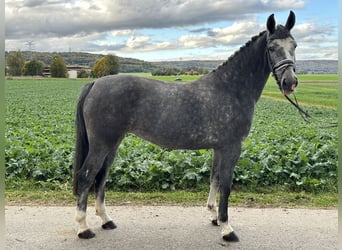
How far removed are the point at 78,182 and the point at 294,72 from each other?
2.85 meters

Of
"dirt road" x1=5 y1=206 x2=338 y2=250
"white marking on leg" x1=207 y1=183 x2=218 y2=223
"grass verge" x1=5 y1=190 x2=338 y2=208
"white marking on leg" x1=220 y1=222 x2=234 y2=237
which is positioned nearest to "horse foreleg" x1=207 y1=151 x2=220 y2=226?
"white marking on leg" x1=207 y1=183 x2=218 y2=223

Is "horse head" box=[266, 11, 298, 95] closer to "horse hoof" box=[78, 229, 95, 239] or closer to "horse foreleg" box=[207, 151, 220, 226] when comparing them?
"horse foreleg" box=[207, 151, 220, 226]

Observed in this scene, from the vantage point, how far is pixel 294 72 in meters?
3.91

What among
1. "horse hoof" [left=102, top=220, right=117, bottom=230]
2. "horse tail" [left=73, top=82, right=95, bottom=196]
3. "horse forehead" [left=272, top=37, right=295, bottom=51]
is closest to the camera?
"horse forehead" [left=272, top=37, right=295, bottom=51]

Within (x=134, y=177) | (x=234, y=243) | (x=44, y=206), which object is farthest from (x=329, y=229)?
(x=44, y=206)

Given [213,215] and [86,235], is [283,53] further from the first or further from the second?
[86,235]

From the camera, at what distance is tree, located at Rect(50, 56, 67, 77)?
40.6 m

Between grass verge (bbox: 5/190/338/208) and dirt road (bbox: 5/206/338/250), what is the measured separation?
0.75 ft

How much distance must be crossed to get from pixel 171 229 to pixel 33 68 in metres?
43.5

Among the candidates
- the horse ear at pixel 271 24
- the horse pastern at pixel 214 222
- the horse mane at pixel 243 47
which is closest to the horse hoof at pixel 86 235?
the horse pastern at pixel 214 222

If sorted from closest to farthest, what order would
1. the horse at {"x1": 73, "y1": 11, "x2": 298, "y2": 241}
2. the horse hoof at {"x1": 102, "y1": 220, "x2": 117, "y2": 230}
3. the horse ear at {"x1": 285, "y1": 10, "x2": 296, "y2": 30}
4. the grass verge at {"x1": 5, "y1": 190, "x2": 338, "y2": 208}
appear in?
the horse ear at {"x1": 285, "y1": 10, "x2": 296, "y2": 30} → the horse at {"x1": 73, "y1": 11, "x2": 298, "y2": 241} → the horse hoof at {"x1": 102, "y1": 220, "x2": 117, "y2": 230} → the grass verge at {"x1": 5, "y1": 190, "x2": 338, "y2": 208}

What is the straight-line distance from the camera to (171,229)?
4.66 meters

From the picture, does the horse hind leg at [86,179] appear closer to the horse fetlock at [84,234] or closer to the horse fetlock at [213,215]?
the horse fetlock at [84,234]

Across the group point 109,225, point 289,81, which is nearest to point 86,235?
point 109,225
